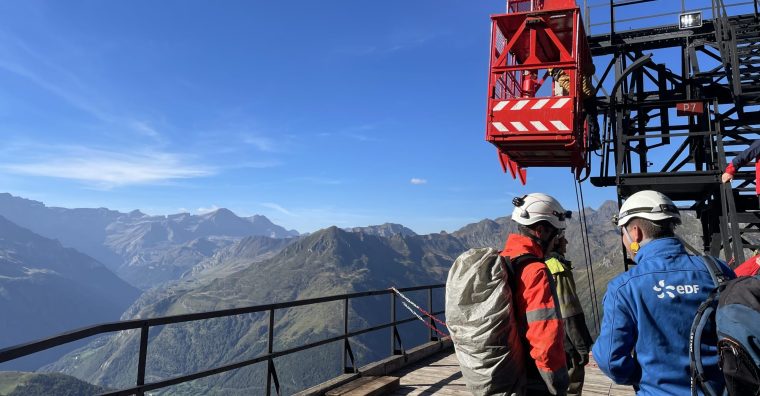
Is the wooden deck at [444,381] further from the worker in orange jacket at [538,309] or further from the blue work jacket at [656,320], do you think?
the blue work jacket at [656,320]

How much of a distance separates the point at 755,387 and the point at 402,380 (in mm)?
6665

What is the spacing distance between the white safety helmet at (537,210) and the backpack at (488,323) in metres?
0.56

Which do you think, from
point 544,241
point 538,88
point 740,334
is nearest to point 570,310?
point 544,241

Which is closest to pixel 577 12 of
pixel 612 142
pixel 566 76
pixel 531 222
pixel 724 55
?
pixel 566 76

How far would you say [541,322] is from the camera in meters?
3.00

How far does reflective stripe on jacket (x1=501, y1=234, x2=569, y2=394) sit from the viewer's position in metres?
2.98

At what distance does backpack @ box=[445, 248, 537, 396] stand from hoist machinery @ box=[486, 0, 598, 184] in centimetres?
545

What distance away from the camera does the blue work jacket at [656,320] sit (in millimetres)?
2455

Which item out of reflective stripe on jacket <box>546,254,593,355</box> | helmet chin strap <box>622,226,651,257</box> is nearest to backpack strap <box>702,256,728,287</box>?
helmet chin strap <box>622,226,651,257</box>

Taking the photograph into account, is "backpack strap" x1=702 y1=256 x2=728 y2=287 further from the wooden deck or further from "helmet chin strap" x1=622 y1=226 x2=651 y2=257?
the wooden deck

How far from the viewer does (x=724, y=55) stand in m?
10.9

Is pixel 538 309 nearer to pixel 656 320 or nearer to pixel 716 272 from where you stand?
pixel 656 320

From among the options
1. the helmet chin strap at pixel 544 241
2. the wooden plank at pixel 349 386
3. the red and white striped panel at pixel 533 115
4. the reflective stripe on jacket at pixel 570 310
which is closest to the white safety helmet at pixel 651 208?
the helmet chin strap at pixel 544 241

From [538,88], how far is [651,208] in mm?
8572
